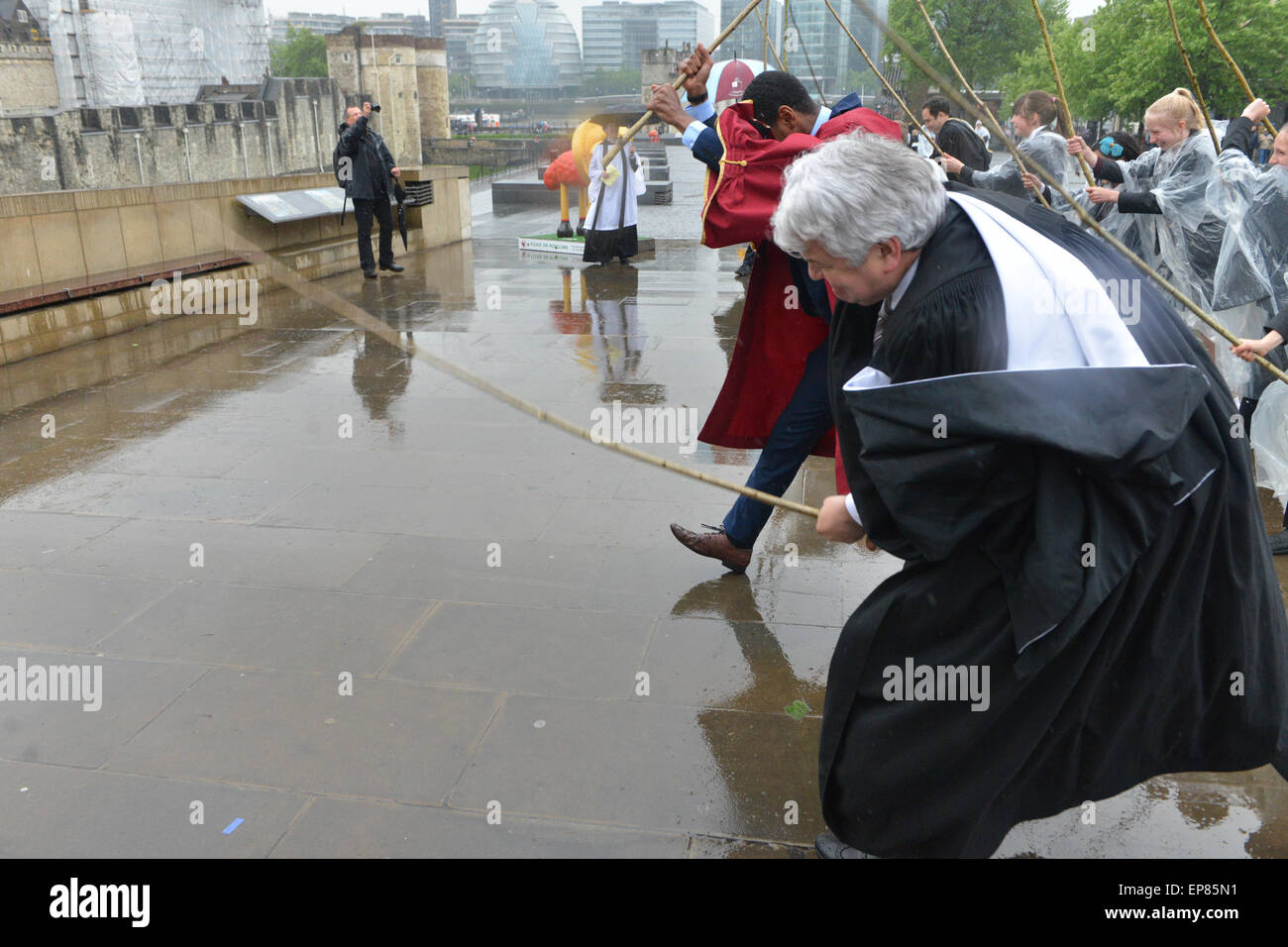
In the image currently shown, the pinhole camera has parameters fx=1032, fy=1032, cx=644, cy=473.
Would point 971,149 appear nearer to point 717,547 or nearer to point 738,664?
point 717,547

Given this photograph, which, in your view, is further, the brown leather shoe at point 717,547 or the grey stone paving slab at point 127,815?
the brown leather shoe at point 717,547

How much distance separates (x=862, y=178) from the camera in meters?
2.06

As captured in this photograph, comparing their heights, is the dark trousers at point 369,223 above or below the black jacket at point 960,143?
below

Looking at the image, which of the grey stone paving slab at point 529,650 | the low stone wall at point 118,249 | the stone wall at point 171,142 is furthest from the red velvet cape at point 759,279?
the stone wall at point 171,142

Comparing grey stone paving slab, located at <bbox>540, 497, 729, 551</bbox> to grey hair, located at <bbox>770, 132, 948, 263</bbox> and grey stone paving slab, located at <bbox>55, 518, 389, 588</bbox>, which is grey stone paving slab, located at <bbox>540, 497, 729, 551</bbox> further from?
grey hair, located at <bbox>770, 132, 948, 263</bbox>

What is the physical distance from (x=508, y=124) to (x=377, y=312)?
6562 cm

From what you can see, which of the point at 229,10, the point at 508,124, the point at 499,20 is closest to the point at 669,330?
the point at 499,20

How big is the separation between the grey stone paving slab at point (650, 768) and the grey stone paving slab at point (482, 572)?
0.80m

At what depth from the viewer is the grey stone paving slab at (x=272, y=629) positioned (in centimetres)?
351

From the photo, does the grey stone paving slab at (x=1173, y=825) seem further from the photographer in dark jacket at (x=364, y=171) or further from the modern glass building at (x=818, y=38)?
the photographer in dark jacket at (x=364, y=171)

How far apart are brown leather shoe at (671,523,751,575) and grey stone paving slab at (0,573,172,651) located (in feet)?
6.71

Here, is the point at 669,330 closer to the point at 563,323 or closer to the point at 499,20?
the point at 563,323

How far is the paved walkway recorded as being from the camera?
2.73 meters
